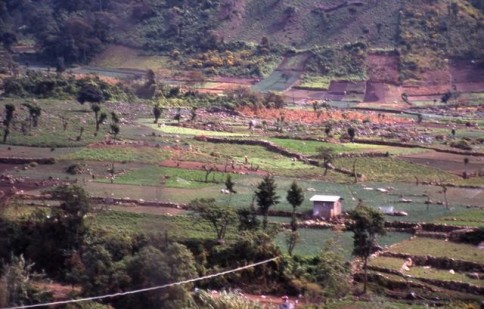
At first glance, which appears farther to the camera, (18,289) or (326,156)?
(326,156)

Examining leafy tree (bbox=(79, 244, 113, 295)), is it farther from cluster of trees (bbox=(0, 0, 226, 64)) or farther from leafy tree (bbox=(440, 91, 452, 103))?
leafy tree (bbox=(440, 91, 452, 103))

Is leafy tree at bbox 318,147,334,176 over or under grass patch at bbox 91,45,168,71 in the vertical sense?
under

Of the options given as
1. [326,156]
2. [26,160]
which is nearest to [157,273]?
[26,160]

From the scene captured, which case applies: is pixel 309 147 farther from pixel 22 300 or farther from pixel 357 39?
pixel 357 39

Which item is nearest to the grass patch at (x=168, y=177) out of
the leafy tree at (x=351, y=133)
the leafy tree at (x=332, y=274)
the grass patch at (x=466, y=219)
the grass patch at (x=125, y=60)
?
the grass patch at (x=466, y=219)

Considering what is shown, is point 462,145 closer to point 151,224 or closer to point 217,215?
point 217,215

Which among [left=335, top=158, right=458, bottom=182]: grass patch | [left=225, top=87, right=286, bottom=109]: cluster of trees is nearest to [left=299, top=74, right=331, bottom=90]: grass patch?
[left=225, top=87, right=286, bottom=109]: cluster of trees
